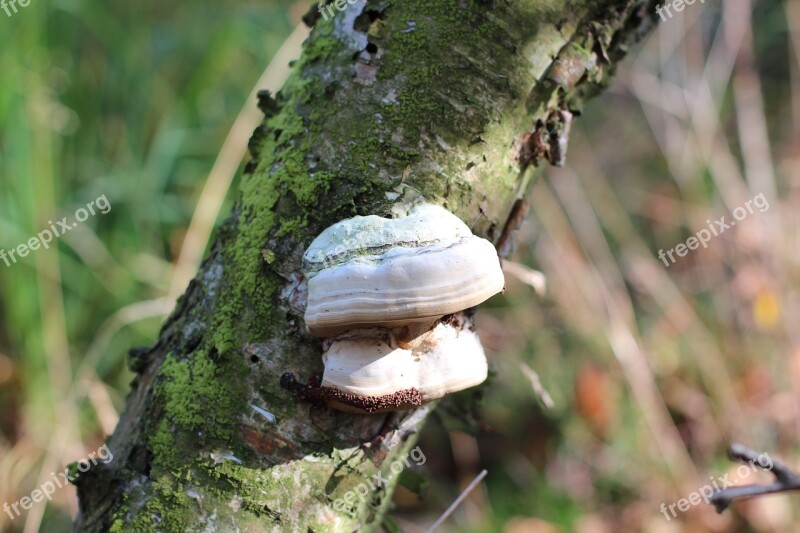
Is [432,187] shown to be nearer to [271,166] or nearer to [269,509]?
[271,166]

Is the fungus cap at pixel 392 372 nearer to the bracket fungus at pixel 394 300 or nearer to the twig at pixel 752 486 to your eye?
the bracket fungus at pixel 394 300

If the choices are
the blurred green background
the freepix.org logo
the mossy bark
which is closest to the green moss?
the mossy bark

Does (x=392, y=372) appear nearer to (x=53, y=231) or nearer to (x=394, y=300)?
(x=394, y=300)

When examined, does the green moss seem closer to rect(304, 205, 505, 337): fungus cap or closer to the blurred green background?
rect(304, 205, 505, 337): fungus cap

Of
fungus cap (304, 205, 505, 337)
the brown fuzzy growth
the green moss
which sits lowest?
the brown fuzzy growth

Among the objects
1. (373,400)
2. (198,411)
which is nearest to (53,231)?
(198,411)

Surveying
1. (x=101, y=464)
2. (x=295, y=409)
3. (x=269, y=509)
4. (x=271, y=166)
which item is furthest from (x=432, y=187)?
(x=101, y=464)

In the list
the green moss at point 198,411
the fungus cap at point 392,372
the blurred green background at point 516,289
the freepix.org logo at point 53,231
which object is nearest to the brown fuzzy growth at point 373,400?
the fungus cap at point 392,372
